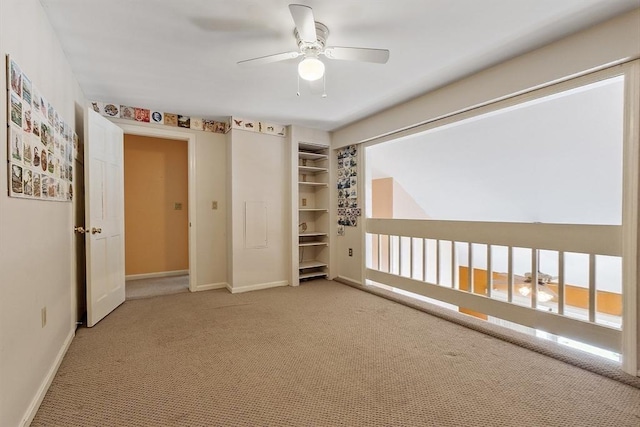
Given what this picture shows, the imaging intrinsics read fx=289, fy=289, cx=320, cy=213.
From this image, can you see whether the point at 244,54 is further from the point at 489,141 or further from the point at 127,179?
the point at 127,179

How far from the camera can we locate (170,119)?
12.2ft

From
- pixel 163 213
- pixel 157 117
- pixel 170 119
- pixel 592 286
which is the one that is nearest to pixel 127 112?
pixel 157 117

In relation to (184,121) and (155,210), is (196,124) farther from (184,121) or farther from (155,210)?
(155,210)

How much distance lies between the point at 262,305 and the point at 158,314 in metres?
1.07

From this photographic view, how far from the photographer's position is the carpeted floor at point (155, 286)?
378 centimetres

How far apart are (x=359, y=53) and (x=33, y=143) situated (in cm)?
199

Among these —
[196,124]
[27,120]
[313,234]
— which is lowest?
[313,234]

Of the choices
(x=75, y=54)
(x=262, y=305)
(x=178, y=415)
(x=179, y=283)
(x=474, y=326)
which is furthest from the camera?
(x=179, y=283)

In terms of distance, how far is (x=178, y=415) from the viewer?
151 cm

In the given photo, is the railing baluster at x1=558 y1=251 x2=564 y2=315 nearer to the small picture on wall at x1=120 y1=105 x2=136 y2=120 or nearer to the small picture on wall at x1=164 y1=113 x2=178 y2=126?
the small picture on wall at x1=164 y1=113 x2=178 y2=126

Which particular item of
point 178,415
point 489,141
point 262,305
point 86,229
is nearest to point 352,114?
point 489,141

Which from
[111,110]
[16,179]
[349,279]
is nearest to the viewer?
[16,179]

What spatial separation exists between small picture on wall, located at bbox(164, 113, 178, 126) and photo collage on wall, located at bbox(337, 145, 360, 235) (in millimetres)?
2328

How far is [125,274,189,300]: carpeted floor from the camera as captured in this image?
3.78 metres
